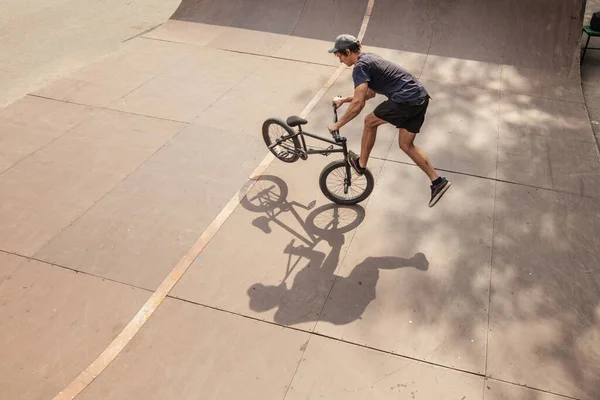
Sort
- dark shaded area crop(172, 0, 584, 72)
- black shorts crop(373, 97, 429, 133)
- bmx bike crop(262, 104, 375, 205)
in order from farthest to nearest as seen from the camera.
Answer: dark shaded area crop(172, 0, 584, 72) < bmx bike crop(262, 104, 375, 205) < black shorts crop(373, 97, 429, 133)

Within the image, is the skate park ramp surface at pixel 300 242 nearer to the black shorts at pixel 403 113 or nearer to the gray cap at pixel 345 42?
the black shorts at pixel 403 113

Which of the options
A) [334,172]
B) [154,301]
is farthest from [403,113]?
[154,301]

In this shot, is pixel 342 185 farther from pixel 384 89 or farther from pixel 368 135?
pixel 384 89

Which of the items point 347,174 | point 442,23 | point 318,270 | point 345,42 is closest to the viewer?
point 345,42

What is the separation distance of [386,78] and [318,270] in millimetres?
2435

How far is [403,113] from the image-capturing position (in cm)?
527

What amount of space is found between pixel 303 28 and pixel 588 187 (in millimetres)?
7562

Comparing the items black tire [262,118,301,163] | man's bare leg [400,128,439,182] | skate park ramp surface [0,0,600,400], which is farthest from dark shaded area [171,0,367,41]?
man's bare leg [400,128,439,182]

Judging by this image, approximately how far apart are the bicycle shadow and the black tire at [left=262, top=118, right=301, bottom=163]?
0.68m

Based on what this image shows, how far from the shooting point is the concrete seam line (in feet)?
14.0

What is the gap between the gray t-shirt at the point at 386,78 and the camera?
5089 mm

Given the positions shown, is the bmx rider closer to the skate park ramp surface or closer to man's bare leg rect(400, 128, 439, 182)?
man's bare leg rect(400, 128, 439, 182)

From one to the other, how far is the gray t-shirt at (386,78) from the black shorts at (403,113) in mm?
83

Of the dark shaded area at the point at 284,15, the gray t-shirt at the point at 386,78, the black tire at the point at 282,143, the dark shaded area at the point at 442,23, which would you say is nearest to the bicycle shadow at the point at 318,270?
the black tire at the point at 282,143
